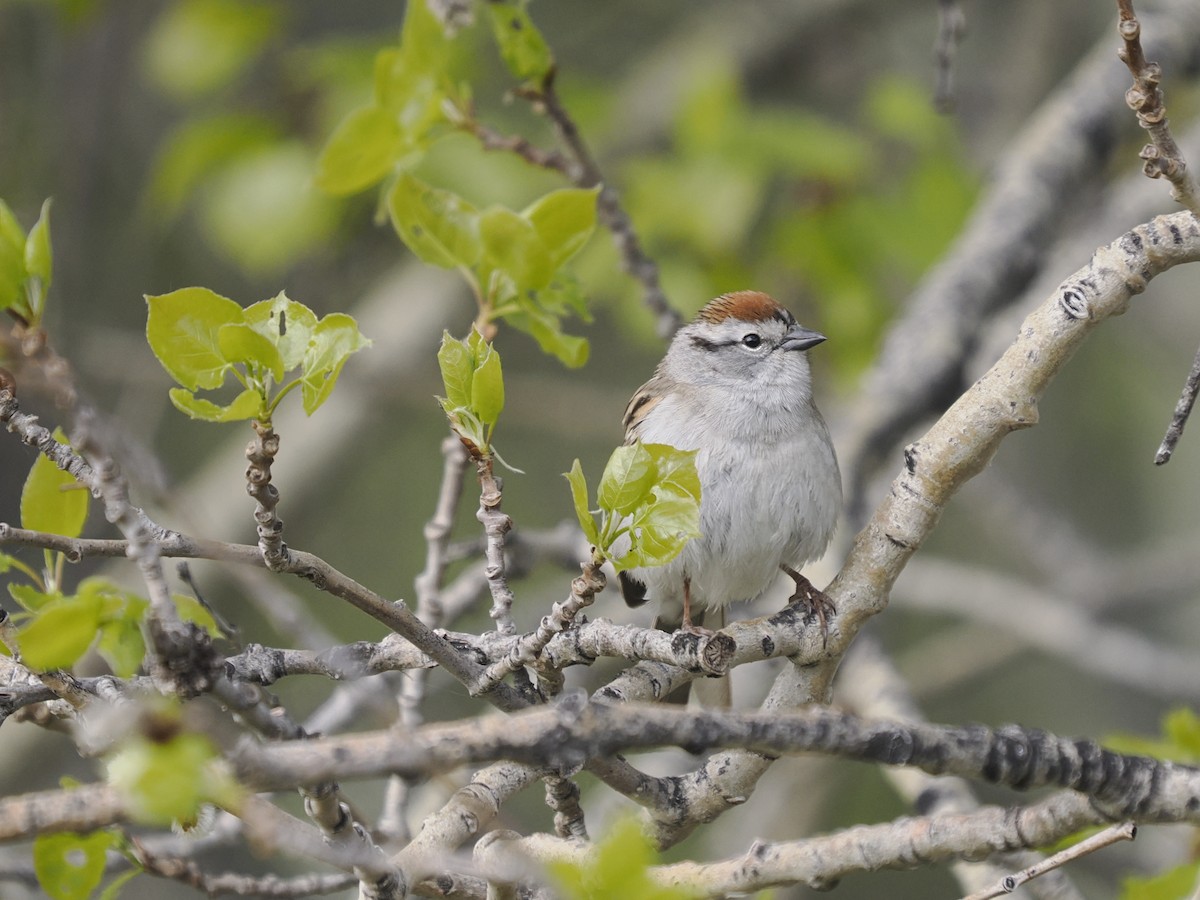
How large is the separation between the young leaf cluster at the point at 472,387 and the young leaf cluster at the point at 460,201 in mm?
391

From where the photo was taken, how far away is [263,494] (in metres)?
1.52

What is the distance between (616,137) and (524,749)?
4.42m

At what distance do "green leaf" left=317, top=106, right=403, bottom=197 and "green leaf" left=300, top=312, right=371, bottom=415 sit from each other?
782mm

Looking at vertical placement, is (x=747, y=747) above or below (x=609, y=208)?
below

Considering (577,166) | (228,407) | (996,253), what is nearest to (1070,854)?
(228,407)

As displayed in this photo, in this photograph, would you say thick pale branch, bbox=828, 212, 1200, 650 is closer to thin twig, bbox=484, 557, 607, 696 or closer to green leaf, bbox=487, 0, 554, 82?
thin twig, bbox=484, 557, 607, 696

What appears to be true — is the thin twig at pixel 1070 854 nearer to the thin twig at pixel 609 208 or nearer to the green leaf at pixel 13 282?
the green leaf at pixel 13 282

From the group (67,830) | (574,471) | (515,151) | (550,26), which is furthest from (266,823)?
(550,26)

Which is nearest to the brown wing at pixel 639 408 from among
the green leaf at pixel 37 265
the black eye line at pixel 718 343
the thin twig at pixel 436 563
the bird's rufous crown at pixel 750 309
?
the black eye line at pixel 718 343

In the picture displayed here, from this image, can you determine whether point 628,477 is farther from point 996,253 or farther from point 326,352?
point 996,253

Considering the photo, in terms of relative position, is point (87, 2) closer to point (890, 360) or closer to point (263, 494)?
point (890, 360)

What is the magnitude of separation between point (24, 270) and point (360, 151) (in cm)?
99

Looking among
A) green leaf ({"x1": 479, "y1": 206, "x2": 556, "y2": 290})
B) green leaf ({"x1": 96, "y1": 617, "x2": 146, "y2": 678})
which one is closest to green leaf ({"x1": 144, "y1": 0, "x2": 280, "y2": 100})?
green leaf ({"x1": 479, "y1": 206, "x2": 556, "y2": 290})

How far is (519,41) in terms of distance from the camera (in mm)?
2461
